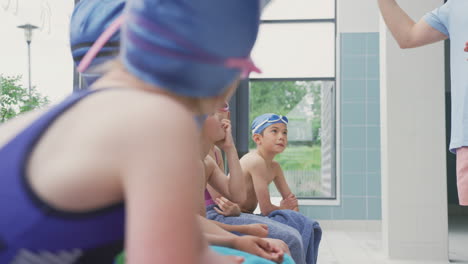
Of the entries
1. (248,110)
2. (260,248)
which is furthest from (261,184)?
(248,110)

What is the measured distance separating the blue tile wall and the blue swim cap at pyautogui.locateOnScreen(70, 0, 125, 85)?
6265 millimetres

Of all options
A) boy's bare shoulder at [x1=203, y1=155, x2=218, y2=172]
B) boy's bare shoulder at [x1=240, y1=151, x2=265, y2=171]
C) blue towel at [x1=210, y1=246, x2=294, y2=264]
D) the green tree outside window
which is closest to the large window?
boy's bare shoulder at [x1=240, y1=151, x2=265, y2=171]

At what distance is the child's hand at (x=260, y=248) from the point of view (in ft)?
4.45

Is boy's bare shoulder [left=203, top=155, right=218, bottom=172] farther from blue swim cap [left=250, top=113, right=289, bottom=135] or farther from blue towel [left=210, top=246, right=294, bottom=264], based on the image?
blue towel [left=210, top=246, right=294, bottom=264]

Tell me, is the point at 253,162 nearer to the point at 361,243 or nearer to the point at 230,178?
the point at 230,178

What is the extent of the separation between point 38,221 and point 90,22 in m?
0.61

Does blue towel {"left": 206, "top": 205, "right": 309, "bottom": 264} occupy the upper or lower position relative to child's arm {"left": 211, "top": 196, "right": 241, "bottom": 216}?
lower

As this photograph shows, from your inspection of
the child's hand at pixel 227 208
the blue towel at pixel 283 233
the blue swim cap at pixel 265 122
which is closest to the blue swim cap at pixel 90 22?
the blue towel at pixel 283 233

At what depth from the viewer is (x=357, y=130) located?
23.2 feet

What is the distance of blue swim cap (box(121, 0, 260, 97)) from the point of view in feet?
1.71

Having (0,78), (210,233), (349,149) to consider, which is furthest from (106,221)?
(349,149)

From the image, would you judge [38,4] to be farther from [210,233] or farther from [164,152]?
[164,152]

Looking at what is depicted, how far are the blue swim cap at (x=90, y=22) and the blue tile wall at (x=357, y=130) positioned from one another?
6265 millimetres

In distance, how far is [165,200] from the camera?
1.46ft
